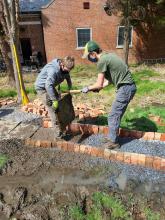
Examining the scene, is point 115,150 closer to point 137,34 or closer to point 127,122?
point 127,122

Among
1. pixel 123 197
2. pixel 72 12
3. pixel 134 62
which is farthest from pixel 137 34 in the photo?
pixel 123 197

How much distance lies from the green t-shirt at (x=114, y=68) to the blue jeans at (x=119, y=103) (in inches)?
4.4

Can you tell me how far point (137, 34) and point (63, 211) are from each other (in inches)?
597


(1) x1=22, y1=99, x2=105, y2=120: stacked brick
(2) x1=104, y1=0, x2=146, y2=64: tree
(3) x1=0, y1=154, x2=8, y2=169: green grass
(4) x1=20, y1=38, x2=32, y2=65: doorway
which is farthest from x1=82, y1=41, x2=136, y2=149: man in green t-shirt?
(4) x1=20, y1=38, x2=32, y2=65: doorway

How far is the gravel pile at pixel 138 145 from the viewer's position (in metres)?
4.66

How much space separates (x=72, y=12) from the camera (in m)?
15.6

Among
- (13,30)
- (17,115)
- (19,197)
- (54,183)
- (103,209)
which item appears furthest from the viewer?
(13,30)

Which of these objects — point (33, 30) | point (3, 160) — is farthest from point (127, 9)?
point (3, 160)

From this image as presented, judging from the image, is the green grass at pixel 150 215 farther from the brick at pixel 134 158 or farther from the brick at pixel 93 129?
the brick at pixel 93 129

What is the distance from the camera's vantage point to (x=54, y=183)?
4.19 meters

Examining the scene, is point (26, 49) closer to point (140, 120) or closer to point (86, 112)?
point (86, 112)

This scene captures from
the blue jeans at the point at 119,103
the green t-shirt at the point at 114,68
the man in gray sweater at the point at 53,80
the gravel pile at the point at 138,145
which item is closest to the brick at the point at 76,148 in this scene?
the gravel pile at the point at 138,145

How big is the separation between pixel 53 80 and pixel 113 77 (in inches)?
43.3

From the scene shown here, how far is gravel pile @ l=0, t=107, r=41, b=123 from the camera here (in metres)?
6.71
